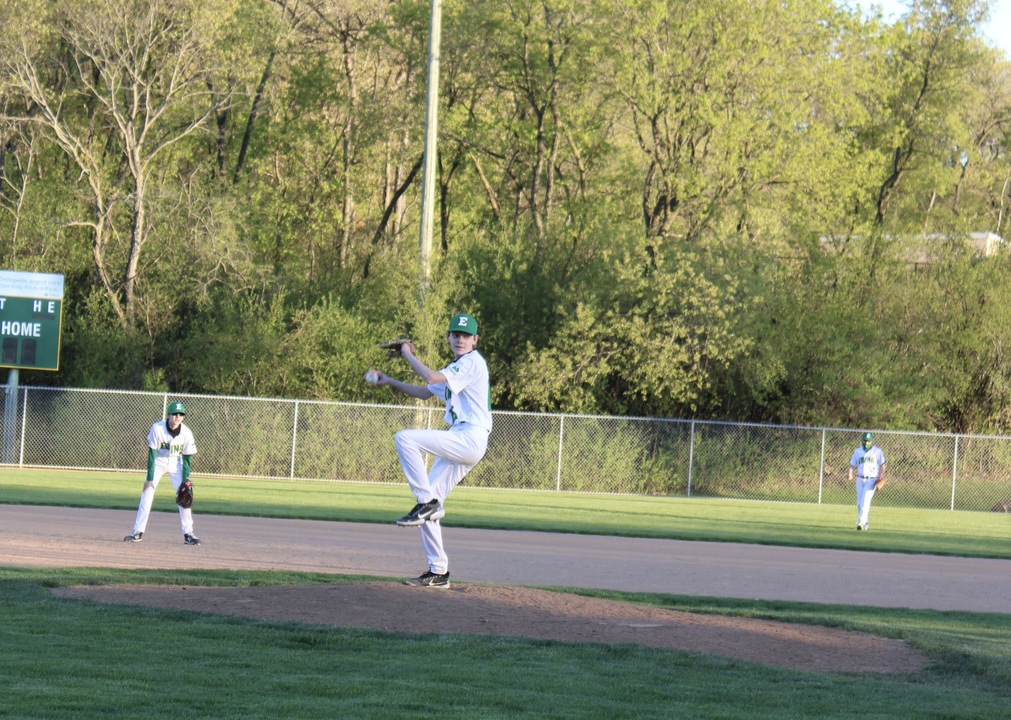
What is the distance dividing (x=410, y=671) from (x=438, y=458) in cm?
303

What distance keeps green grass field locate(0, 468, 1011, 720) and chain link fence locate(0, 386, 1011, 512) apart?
63.5 feet

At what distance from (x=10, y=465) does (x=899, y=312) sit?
25209mm

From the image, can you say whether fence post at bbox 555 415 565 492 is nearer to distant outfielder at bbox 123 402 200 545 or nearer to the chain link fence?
the chain link fence

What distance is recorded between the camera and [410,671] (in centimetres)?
786

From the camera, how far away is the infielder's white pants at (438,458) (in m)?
10.2

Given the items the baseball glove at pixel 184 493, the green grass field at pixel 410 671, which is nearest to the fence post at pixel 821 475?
the green grass field at pixel 410 671

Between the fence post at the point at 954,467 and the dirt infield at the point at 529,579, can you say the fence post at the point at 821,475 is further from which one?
the dirt infield at the point at 529,579

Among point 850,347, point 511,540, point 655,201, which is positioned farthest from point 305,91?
point 511,540

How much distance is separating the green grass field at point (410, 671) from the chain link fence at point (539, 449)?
19359 mm

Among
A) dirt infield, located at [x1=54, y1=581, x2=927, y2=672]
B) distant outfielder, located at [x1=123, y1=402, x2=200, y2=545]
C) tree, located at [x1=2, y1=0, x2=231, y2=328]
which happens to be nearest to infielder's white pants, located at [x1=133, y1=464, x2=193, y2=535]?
distant outfielder, located at [x1=123, y1=402, x2=200, y2=545]

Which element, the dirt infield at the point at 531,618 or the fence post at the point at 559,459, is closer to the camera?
the dirt infield at the point at 531,618

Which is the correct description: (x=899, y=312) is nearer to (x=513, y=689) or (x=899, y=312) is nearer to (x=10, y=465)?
(x=10, y=465)

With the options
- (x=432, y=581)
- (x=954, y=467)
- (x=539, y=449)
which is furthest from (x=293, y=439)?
Result: (x=432, y=581)

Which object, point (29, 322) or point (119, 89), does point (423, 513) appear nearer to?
point (29, 322)
